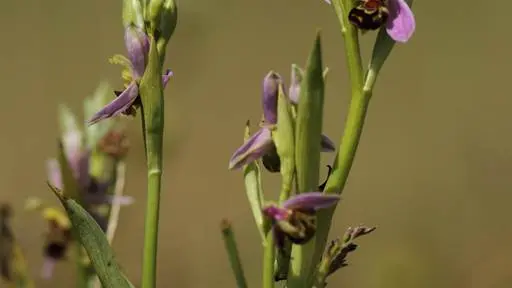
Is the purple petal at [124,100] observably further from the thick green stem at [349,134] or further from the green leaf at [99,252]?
the thick green stem at [349,134]

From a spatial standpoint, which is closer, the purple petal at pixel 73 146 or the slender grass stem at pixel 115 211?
the slender grass stem at pixel 115 211

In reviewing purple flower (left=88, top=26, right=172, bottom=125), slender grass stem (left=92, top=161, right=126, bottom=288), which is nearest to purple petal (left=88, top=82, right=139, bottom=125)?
purple flower (left=88, top=26, right=172, bottom=125)

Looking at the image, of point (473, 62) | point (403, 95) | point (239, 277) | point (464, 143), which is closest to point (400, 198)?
point (464, 143)

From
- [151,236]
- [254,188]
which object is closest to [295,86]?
[254,188]

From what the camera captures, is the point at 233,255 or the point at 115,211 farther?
the point at 115,211

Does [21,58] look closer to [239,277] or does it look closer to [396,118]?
[396,118]

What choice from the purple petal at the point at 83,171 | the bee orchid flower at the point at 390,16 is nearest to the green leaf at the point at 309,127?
the bee orchid flower at the point at 390,16

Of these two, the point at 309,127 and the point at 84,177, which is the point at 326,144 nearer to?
the point at 309,127
